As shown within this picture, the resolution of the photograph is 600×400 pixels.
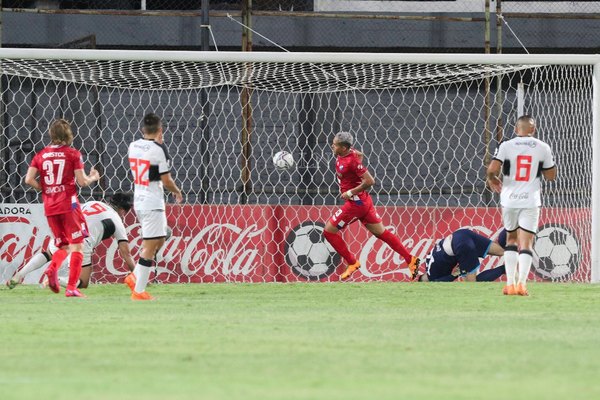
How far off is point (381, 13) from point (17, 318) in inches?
589

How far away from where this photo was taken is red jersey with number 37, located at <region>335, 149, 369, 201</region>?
51.7 feet

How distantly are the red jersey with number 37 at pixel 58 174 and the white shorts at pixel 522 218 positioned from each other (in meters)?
4.02

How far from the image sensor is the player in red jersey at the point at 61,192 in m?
12.3

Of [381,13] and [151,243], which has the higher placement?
[381,13]

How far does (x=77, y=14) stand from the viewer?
22.1m

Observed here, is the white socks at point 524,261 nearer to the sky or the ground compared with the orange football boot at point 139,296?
nearer to the sky

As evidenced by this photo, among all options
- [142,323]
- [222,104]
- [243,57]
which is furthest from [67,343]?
[222,104]

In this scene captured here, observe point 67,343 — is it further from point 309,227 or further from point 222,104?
point 222,104

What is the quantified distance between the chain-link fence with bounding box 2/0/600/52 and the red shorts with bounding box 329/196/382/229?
687 centimetres

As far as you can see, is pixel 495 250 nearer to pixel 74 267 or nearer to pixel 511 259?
pixel 511 259

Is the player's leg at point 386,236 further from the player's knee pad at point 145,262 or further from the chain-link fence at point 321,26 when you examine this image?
the chain-link fence at point 321,26

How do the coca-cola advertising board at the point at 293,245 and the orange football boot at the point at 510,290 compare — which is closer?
the orange football boot at the point at 510,290

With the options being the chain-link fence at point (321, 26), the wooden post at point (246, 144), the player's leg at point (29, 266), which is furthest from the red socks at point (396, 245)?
the chain-link fence at point (321, 26)

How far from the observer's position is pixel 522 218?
12.2 m
